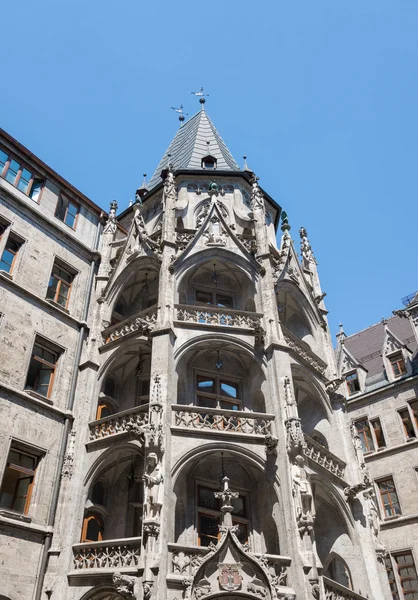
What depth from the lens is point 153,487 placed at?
17.4m

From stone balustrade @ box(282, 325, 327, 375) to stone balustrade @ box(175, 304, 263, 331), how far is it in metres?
1.52

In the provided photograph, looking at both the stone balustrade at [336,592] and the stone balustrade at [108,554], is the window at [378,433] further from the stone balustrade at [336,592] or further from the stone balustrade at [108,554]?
the stone balustrade at [108,554]

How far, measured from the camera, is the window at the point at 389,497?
96.3 feet

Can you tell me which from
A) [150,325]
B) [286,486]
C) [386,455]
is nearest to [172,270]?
[150,325]

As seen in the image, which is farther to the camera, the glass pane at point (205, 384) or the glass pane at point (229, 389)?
the glass pane at point (229, 389)

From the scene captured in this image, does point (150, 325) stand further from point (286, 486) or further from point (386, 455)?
point (386, 455)

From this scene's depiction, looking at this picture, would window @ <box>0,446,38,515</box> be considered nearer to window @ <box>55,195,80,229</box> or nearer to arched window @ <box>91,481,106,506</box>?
arched window @ <box>91,481,106,506</box>

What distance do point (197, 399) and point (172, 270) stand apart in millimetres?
5826

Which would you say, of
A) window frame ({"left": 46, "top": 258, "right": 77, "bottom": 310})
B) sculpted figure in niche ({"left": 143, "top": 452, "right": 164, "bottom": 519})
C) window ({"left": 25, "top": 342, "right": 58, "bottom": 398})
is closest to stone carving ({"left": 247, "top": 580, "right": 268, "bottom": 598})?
sculpted figure in niche ({"left": 143, "top": 452, "right": 164, "bottom": 519})

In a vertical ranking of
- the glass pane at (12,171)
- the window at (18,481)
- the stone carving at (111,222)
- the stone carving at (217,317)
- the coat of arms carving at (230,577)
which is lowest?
the coat of arms carving at (230,577)

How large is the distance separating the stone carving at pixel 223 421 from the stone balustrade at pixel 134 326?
407cm

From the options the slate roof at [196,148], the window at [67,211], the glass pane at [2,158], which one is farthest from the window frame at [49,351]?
the slate roof at [196,148]

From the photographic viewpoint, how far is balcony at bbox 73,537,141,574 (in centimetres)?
1689

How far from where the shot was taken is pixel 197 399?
22812mm
